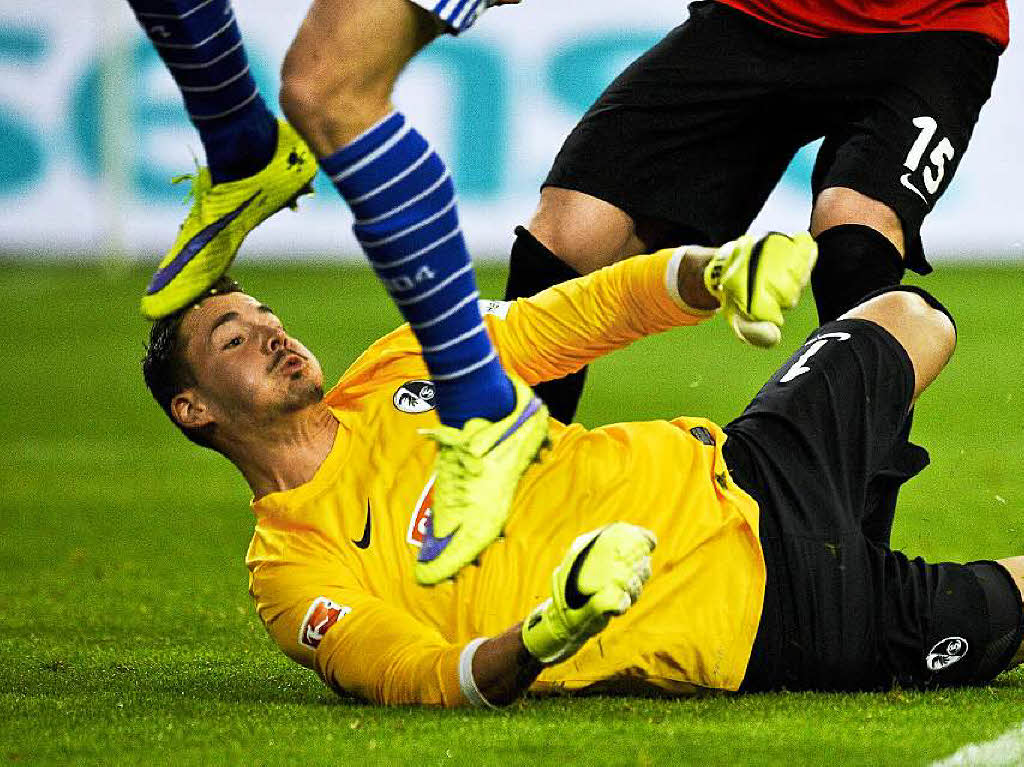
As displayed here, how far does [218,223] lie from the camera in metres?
3.55

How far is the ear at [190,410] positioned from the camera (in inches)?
160

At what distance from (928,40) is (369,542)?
6.22 ft

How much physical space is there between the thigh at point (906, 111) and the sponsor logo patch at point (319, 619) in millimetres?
1632

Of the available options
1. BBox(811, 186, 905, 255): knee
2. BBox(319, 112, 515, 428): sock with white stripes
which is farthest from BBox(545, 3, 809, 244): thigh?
BBox(319, 112, 515, 428): sock with white stripes

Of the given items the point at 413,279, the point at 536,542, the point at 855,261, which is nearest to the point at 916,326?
the point at 855,261

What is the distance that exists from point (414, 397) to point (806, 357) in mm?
864

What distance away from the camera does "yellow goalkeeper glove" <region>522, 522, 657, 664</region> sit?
3.04m

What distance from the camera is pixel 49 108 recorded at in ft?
46.0

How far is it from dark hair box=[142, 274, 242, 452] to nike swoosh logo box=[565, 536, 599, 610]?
1.27m

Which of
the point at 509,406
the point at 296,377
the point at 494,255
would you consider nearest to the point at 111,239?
the point at 494,255

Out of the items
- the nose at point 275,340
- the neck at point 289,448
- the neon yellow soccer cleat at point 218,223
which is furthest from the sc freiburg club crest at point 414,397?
the neon yellow soccer cleat at point 218,223

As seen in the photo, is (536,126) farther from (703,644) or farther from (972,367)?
(703,644)

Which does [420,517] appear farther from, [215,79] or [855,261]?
[855,261]

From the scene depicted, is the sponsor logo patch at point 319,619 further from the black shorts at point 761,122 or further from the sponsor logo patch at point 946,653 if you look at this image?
the black shorts at point 761,122
